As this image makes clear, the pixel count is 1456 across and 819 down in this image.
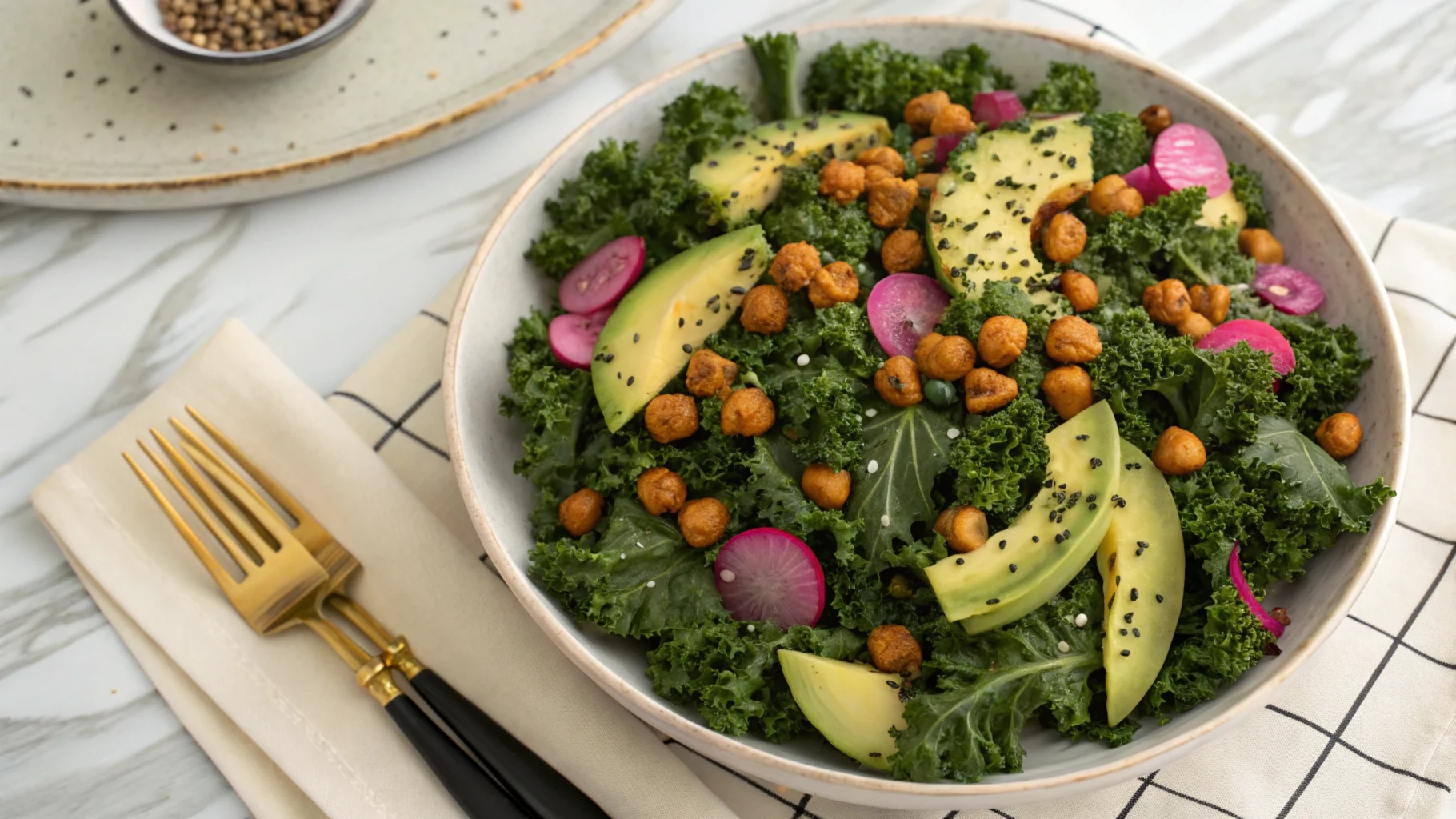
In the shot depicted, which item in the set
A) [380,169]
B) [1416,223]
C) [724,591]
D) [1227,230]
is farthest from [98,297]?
[1416,223]

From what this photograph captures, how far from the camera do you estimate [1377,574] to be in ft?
8.68

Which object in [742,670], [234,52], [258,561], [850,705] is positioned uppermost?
[234,52]

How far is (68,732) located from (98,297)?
1.37 meters

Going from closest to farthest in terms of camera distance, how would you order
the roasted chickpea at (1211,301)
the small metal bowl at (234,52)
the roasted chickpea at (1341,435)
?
the roasted chickpea at (1341,435), the roasted chickpea at (1211,301), the small metal bowl at (234,52)

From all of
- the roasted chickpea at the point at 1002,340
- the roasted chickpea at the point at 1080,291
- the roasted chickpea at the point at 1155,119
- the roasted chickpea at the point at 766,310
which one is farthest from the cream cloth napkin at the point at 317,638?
the roasted chickpea at the point at 1155,119

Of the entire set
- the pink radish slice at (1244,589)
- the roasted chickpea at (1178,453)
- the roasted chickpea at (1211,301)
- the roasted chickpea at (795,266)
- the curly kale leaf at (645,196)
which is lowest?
the pink radish slice at (1244,589)

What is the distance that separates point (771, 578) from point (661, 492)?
0.31m

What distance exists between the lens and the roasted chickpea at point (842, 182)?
2.56 m

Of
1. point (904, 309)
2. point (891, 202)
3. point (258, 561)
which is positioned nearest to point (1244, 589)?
point (904, 309)

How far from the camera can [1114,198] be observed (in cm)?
256

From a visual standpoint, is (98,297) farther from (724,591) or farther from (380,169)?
(724,591)

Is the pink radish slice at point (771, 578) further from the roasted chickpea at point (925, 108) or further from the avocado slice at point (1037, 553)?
the roasted chickpea at point (925, 108)

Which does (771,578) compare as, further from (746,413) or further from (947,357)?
(947,357)

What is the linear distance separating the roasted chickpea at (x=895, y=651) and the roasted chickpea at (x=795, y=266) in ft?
2.62
